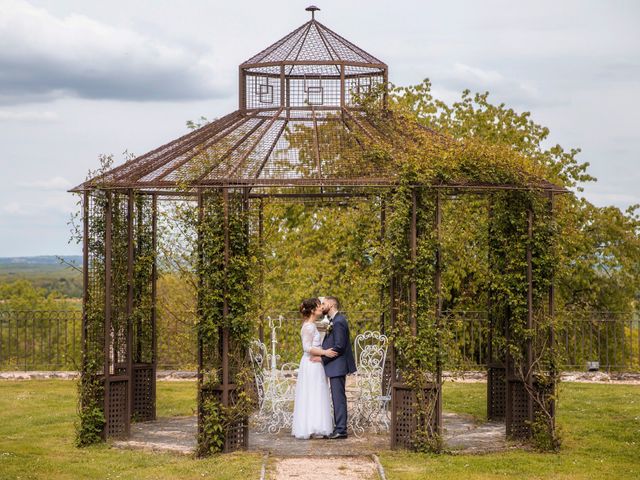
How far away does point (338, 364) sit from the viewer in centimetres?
1173

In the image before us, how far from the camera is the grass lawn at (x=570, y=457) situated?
997cm

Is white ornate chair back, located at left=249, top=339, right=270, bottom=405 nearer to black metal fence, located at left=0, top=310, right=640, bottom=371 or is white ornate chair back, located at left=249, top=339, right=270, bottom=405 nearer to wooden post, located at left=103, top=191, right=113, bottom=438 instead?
black metal fence, located at left=0, top=310, right=640, bottom=371

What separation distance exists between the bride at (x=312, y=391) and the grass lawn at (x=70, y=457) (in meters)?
1.31

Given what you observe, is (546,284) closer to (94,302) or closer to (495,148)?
(495,148)

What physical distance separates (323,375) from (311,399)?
1.09 feet

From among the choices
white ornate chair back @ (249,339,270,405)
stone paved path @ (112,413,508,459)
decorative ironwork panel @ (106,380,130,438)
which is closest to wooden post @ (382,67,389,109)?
white ornate chair back @ (249,339,270,405)

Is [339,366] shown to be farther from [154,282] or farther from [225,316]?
[154,282]

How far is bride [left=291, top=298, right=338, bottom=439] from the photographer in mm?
11727

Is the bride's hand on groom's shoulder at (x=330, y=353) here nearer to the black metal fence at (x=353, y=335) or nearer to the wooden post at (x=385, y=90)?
the black metal fence at (x=353, y=335)

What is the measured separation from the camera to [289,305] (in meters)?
23.8

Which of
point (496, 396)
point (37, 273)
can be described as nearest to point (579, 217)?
point (496, 396)

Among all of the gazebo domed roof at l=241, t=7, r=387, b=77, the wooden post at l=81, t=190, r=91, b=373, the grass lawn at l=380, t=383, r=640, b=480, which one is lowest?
the grass lawn at l=380, t=383, r=640, b=480

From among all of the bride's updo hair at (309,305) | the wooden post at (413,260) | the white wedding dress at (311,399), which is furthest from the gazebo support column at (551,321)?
the bride's updo hair at (309,305)

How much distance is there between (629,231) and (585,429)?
1820 cm
